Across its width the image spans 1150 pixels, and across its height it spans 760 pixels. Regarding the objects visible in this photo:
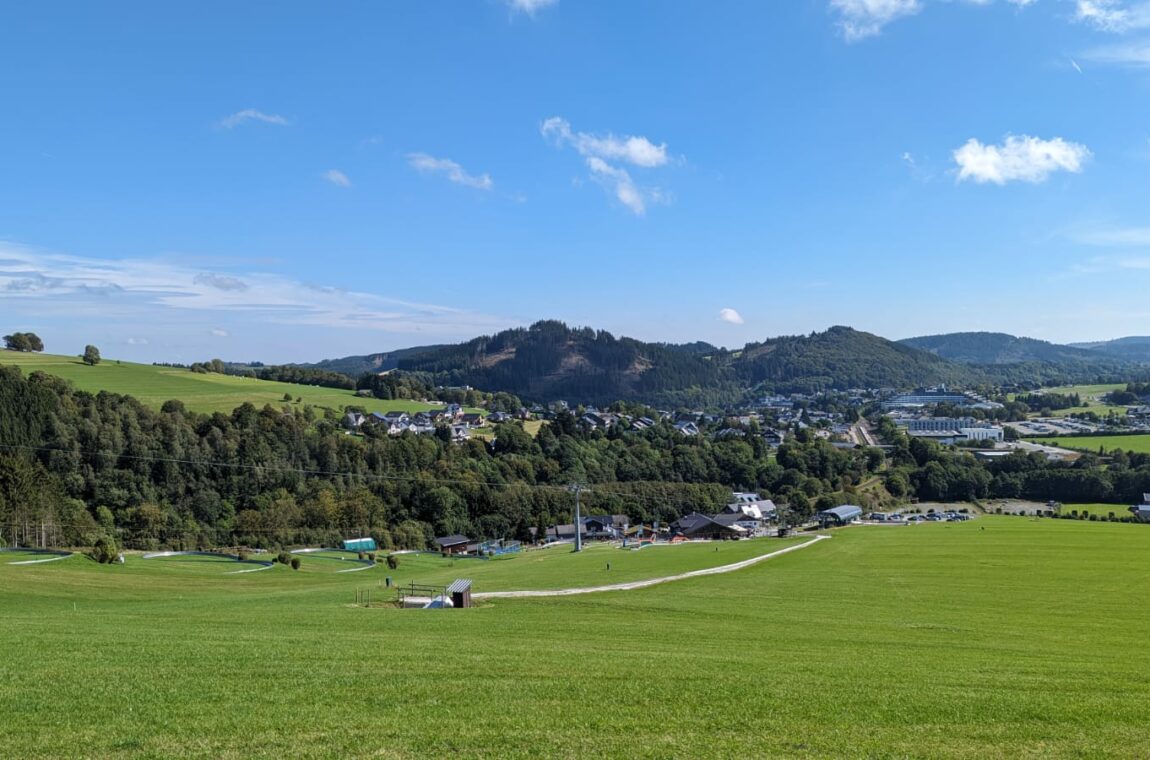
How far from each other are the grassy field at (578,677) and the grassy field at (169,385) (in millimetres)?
84071

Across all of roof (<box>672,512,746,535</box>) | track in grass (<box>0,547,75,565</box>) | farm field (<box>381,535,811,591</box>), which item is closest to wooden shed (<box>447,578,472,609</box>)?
farm field (<box>381,535,811,591</box>)

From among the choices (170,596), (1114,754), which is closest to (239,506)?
(170,596)

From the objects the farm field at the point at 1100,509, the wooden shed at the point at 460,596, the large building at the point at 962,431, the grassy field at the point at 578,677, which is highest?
the grassy field at the point at 578,677

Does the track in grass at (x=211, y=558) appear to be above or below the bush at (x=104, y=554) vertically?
below

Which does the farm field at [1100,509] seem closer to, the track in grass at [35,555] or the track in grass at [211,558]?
the track in grass at [211,558]

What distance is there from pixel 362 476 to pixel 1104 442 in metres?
132

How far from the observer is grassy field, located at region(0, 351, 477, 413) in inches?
4222

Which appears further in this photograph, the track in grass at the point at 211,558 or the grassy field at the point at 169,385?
the grassy field at the point at 169,385

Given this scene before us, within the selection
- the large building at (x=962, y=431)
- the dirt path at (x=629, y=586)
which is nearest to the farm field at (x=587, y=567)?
the dirt path at (x=629, y=586)

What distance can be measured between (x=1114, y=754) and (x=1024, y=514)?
103 m

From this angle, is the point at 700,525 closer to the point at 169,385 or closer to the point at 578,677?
the point at 169,385

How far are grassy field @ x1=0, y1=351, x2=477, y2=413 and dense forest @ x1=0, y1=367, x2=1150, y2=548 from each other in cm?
716

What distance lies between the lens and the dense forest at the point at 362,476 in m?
80.4

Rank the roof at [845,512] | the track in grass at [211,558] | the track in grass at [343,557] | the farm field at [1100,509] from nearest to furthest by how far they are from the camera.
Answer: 1. the track in grass at [211,558]
2. the track in grass at [343,557]
3. the farm field at [1100,509]
4. the roof at [845,512]
